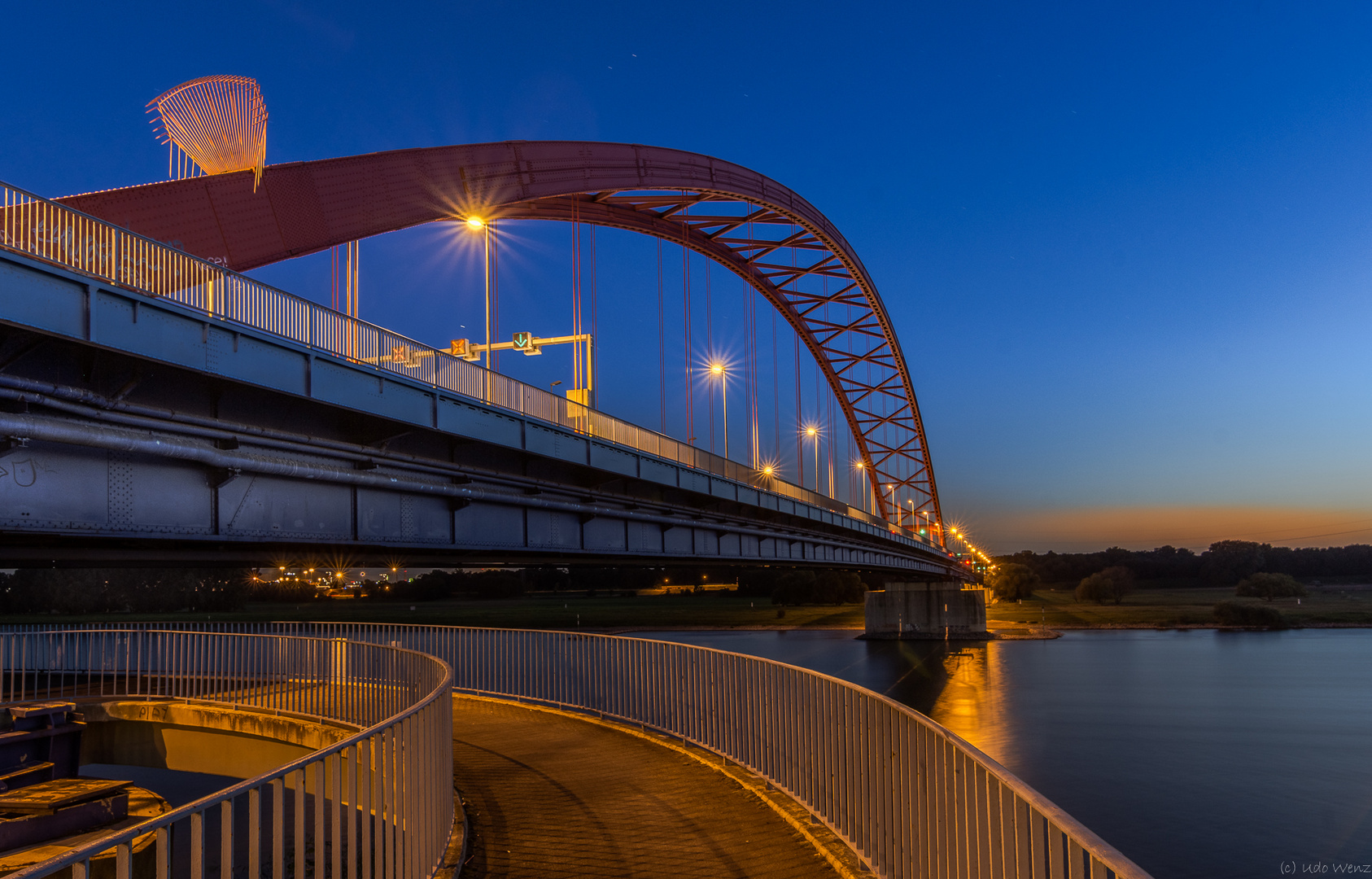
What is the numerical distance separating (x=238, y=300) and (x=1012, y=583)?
138 metres

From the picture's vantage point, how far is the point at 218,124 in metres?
18.4

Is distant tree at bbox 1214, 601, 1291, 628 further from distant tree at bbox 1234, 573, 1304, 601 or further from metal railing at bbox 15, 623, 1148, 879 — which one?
metal railing at bbox 15, 623, 1148, 879

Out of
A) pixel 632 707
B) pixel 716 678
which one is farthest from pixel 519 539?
pixel 716 678

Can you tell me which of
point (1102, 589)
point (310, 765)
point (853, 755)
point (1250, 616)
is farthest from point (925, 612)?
point (310, 765)

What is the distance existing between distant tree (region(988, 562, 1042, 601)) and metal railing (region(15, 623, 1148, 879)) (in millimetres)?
131508

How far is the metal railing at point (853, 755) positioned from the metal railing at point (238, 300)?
507cm

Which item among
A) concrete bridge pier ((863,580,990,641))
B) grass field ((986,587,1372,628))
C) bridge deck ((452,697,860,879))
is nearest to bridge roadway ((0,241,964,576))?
bridge deck ((452,697,860,879))

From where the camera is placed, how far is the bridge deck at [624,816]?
23.9 ft

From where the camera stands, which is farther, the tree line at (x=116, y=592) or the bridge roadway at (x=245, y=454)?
the tree line at (x=116, y=592)

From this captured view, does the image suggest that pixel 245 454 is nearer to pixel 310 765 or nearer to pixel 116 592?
pixel 310 765

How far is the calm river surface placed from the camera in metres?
24.6

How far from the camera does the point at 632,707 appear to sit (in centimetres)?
1373

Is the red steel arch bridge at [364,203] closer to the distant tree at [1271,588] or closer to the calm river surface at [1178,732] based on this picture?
the calm river surface at [1178,732]

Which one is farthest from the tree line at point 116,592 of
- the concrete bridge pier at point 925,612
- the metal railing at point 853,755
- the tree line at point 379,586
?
the metal railing at point 853,755
